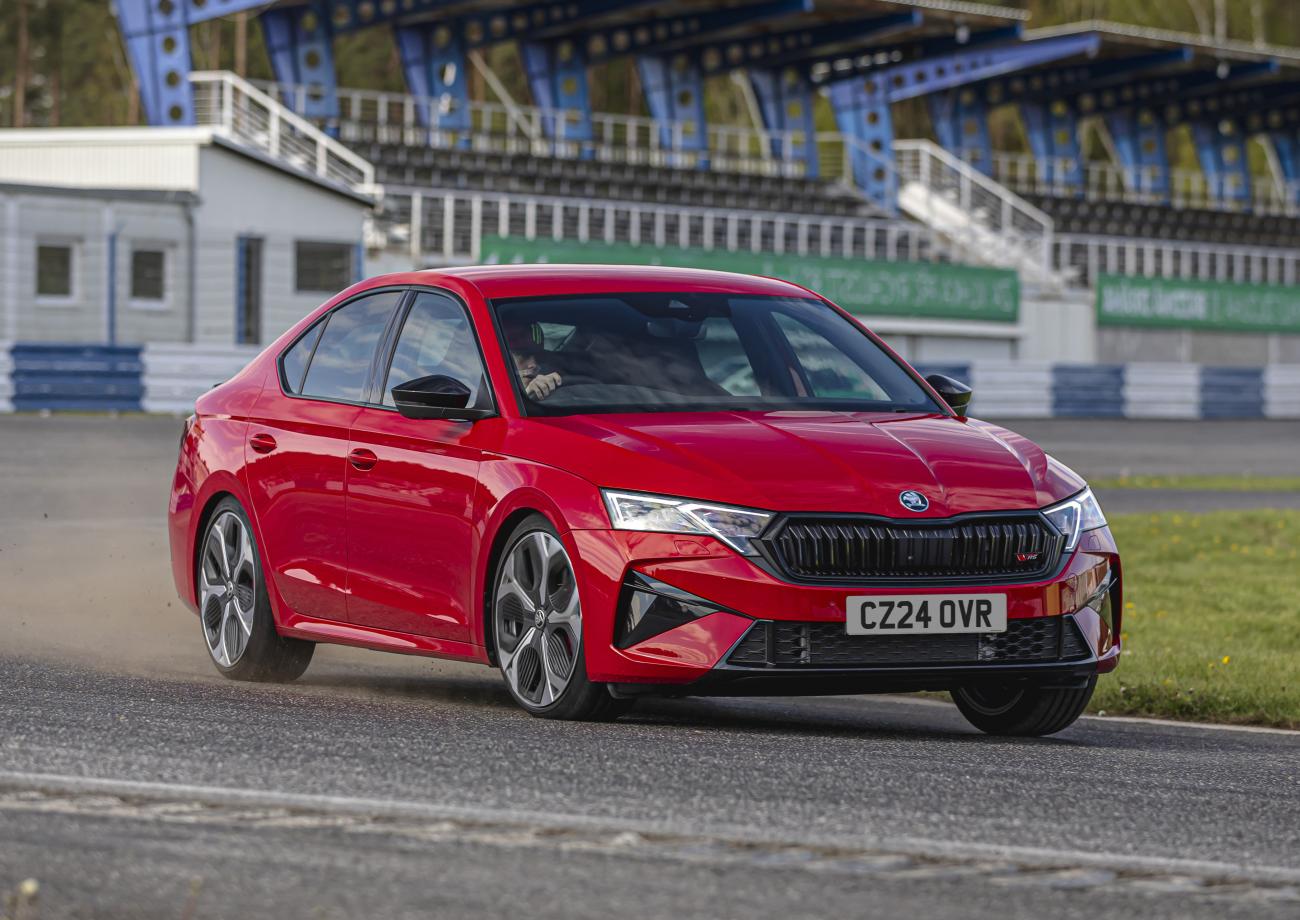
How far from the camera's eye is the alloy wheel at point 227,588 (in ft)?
29.4

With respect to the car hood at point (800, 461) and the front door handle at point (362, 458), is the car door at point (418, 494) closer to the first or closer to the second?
the front door handle at point (362, 458)

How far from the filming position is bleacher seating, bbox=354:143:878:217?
50.6 m

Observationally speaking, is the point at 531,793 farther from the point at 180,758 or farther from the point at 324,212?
the point at 324,212

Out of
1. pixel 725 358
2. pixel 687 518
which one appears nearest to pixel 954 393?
pixel 725 358

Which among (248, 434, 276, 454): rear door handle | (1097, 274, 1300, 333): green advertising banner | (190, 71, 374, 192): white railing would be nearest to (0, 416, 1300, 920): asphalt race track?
(248, 434, 276, 454): rear door handle

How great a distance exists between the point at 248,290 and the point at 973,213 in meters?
24.4

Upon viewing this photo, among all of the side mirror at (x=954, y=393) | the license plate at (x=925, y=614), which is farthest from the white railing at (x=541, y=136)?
the license plate at (x=925, y=614)

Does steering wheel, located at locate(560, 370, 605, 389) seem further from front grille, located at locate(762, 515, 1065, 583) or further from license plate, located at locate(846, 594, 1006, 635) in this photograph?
license plate, located at locate(846, 594, 1006, 635)

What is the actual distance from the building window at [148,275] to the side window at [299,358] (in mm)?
26779

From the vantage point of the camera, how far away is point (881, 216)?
2297 inches

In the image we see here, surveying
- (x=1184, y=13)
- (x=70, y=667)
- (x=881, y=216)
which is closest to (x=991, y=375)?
(x=881, y=216)

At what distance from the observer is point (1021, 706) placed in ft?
26.5

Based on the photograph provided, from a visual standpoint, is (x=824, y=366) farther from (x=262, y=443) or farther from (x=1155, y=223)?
(x=1155, y=223)

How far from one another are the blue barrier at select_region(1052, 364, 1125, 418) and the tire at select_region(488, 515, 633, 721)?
3206 centimetres
